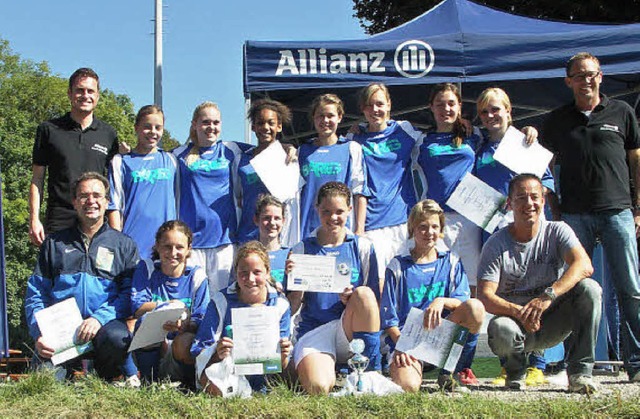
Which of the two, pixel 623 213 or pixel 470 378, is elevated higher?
pixel 623 213

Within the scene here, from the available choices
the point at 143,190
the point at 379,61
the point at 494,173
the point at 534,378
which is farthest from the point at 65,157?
the point at 534,378

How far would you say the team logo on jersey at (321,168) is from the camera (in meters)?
5.47

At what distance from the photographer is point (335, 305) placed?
15.6 ft

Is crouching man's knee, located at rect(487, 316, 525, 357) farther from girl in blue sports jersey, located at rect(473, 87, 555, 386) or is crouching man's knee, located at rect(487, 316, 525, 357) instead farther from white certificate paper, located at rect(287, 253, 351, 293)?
girl in blue sports jersey, located at rect(473, 87, 555, 386)

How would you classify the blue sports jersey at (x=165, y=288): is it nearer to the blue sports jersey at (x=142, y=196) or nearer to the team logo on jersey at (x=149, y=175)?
the blue sports jersey at (x=142, y=196)

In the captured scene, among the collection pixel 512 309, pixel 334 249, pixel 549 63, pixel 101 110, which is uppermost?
pixel 101 110

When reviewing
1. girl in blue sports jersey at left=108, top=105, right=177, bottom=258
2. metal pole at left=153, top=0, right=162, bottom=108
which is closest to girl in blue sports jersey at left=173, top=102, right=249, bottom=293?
girl in blue sports jersey at left=108, top=105, right=177, bottom=258

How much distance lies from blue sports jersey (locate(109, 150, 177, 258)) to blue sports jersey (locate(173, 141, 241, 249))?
0.12 meters

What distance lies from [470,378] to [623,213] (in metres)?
1.54

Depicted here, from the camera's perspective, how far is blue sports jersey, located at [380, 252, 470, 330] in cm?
453

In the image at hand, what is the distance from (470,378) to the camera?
14.7ft

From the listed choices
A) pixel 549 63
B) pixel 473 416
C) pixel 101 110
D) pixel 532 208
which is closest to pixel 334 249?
pixel 532 208

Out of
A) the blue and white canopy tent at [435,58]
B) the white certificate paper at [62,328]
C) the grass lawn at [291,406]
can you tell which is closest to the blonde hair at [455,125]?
the blue and white canopy tent at [435,58]

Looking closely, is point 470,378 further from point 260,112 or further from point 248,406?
point 260,112
